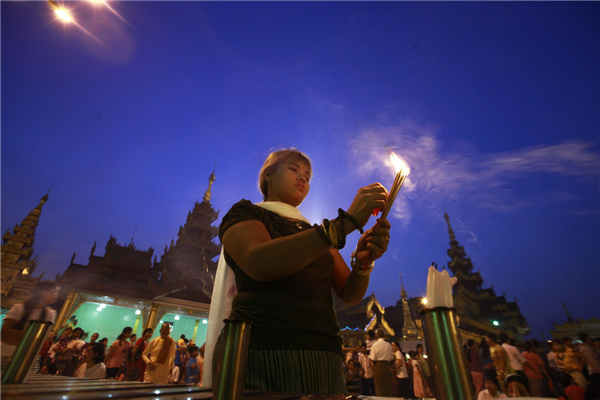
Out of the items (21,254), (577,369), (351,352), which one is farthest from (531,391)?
(21,254)

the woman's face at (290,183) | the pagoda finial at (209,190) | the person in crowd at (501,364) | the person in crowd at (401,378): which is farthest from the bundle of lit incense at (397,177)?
the pagoda finial at (209,190)

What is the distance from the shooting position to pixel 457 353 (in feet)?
1.90

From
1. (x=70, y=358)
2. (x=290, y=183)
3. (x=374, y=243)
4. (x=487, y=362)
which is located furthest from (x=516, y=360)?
(x=70, y=358)

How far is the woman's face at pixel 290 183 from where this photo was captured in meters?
1.85

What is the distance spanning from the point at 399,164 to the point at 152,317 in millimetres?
21321

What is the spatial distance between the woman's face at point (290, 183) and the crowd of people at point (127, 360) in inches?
259

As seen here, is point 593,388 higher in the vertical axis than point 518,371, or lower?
lower

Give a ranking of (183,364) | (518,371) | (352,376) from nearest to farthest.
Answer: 1. (518,371)
2. (352,376)
3. (183,364)

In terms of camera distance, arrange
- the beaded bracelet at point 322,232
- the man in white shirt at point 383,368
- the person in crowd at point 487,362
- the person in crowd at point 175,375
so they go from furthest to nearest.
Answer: the person in crowd at point 175,375 < the man in white shirt at point 383,368 < the person in crowd at point 487,362 < the beaded bracelet at point 322,232

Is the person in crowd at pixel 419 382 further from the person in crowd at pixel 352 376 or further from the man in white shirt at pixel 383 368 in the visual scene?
the person in crowd at pixel 352 376

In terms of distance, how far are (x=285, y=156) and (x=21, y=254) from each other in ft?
142

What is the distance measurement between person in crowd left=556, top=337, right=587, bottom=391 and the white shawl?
903 cm

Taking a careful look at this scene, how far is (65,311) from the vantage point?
648 inches

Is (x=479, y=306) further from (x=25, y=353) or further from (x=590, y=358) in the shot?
(x=25, y=353)
